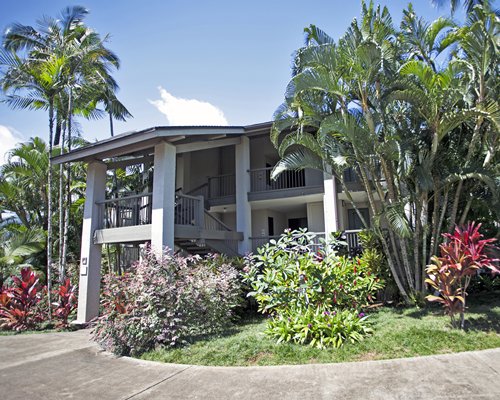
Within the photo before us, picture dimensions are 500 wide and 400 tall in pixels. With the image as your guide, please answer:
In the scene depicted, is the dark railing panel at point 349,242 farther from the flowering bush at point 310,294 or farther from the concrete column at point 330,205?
the flowering bush at point 310,294

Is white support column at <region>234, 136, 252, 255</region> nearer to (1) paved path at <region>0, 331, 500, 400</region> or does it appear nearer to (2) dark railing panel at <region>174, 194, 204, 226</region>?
(2) dark railing panel at <region>174, 194, 204, 226</region>

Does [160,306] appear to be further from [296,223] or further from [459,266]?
[296,223]

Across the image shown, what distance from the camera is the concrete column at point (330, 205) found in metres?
11.8

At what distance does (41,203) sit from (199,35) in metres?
14.1

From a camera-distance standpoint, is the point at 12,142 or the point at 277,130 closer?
the point at 277,130

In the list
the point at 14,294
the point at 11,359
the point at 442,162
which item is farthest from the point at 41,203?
the point at 442,162

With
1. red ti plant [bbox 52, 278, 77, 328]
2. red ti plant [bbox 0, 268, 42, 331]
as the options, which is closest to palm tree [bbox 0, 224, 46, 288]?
red ti plant [bbox 0, 268, 42, 331]

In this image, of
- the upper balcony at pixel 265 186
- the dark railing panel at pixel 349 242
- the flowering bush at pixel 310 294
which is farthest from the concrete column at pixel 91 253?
the flowering bush at pixel 310 294

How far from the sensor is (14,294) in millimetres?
11117

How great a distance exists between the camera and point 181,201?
12.6 metres

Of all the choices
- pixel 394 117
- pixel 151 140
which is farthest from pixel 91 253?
pixel 394 117

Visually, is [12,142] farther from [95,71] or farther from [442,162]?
[442,162]

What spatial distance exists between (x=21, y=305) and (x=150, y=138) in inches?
270

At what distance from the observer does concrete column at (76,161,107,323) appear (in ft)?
38.3
